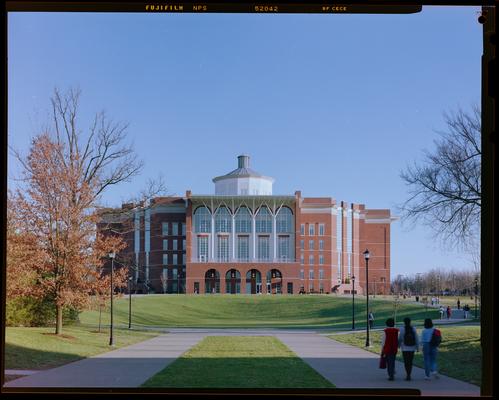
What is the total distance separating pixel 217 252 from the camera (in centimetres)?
551

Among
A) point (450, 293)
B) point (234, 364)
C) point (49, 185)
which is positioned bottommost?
point (234, 364)

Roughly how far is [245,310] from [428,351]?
328 centimetres

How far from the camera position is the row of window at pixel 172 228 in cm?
512

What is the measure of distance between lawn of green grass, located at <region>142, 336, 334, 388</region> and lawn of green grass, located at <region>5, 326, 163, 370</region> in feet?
1.90

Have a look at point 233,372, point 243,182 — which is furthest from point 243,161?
point 233,372

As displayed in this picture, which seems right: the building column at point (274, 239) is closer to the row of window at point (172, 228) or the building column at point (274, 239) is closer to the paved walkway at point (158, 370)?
the row of window at point (172, 228)

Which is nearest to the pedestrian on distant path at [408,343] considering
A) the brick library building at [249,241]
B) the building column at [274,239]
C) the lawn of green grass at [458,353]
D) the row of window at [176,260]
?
the lawn of green grass at [458,353]

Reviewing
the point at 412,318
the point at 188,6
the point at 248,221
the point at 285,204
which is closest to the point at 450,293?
the point at 412,318

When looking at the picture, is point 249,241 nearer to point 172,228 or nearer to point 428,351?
point 172,228

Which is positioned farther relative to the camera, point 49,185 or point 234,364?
point 49,185

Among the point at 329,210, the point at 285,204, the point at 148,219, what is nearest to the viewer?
the point at 329,210

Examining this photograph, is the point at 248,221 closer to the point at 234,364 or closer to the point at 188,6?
the point at 234,364

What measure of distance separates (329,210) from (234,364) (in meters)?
1.20

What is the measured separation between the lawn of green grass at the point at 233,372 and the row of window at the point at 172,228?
0.93m
